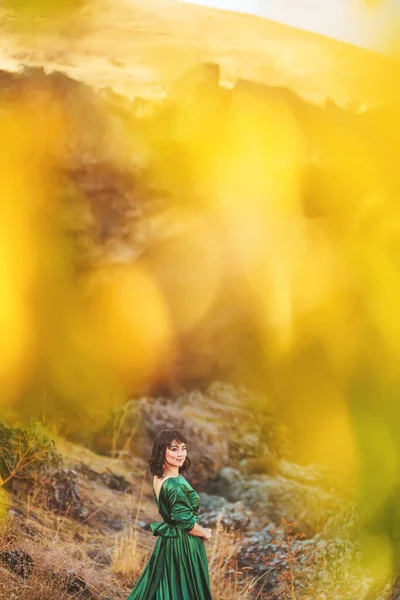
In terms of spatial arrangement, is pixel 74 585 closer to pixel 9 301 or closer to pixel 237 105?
pixel 9 301

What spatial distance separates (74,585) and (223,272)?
6.76ft

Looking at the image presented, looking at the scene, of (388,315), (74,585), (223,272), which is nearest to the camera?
(74,585)

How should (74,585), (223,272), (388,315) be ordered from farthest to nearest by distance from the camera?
(223,272), (388,315), (74,585)

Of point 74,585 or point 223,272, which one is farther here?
point 223,272

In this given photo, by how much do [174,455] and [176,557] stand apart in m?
0.40

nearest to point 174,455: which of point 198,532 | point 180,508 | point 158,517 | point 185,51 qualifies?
point 180,508

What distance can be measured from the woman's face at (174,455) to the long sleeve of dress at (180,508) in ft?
0.36

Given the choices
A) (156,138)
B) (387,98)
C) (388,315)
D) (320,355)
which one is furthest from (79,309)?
(387,98)

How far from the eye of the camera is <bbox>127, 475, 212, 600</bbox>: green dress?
347 centimetres

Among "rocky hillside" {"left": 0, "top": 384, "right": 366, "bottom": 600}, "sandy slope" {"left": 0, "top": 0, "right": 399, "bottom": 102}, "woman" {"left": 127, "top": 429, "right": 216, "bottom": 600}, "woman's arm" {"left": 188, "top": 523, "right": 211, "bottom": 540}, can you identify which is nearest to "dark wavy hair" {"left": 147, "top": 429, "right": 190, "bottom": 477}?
"woman" {"left": 127, "top": 429, "right": 216, "bottom": 600}

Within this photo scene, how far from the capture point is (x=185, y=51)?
5133 millimetres

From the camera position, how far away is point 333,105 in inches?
200

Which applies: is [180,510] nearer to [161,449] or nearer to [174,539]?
[174,539]

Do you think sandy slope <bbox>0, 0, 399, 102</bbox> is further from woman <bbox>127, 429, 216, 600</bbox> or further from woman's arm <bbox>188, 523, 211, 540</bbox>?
woman's arm <bbox>188, 523, 211, 540</bbox>
